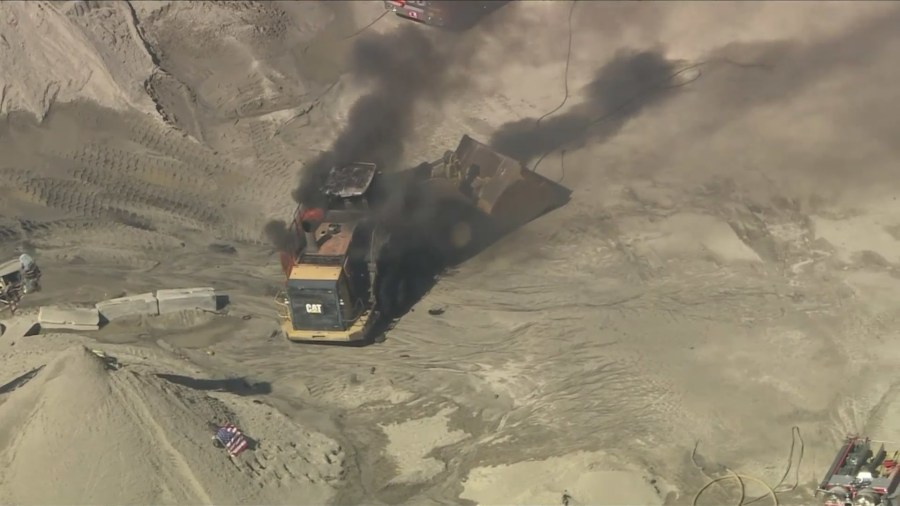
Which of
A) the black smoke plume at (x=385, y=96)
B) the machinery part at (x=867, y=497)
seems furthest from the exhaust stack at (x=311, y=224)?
the machinery part at (x=867, y=497)

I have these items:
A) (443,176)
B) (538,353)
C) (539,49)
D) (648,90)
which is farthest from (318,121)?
(538,353)

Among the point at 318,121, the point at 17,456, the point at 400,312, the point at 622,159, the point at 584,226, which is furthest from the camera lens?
the point at 318,121

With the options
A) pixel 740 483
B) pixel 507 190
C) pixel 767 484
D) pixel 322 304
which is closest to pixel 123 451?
pixel 322 304

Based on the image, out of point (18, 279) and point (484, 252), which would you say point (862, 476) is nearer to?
point (484, 252)

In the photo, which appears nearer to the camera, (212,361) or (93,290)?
(212,361)

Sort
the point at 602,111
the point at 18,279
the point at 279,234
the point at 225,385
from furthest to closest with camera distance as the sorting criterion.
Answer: the point at 602,111
the point at 279,234
the point at 18,279
the point at 225,385

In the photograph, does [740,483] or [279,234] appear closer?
[740,483]

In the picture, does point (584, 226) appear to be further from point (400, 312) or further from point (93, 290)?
point (93, 290)
